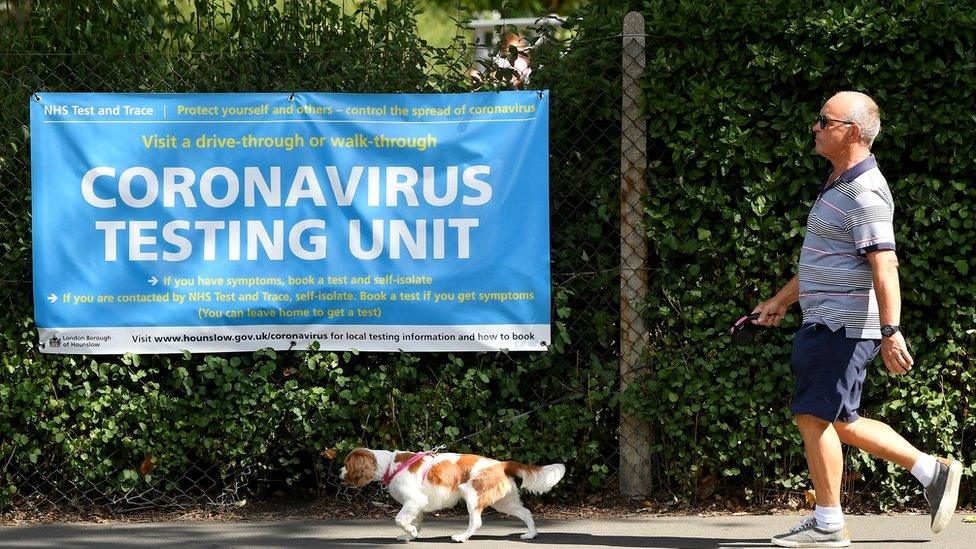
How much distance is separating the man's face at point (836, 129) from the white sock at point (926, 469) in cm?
138

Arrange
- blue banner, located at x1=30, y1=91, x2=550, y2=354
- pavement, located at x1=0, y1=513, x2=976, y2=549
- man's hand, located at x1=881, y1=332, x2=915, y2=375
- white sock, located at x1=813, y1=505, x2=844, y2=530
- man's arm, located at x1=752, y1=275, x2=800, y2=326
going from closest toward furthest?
man's hand, located at x1=881, y1=332, x2=915, y2=375 < white sock, located at x1=813, y1=505, x2=844, y2=530 < man's arm, located at x1=752, y1=275, x2=800, y2=326 < pavement, located at x1=0, y1=513, x2=976, y2=549 < blue banner, located at x1=30, y1=91, x2=550, y2=354

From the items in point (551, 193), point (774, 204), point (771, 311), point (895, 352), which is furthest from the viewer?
point (551, 193)

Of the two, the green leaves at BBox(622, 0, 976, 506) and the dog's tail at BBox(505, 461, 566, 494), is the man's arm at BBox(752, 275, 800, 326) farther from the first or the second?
the dog's tail at BBox(505, 461, 566, 494)

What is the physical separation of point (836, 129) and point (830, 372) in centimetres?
103

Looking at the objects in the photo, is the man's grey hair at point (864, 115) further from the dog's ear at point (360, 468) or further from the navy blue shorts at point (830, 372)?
the dog's ear at point (360, 468)

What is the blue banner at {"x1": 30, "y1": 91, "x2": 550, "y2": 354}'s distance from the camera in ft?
18.4

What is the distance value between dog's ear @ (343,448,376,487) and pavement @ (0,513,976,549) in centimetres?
33

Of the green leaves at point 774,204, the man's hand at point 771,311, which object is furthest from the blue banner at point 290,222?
the man's hand at point 771,311

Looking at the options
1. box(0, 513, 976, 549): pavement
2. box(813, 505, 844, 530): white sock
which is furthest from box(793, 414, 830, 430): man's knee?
box(0, 513, 976, 549): pavement

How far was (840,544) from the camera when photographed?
4.89 meters

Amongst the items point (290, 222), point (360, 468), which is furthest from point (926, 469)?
point (290, 222)

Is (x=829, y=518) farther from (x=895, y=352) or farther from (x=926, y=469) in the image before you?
(x=895, y=352)

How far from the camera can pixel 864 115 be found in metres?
4.69

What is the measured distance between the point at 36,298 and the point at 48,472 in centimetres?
92
